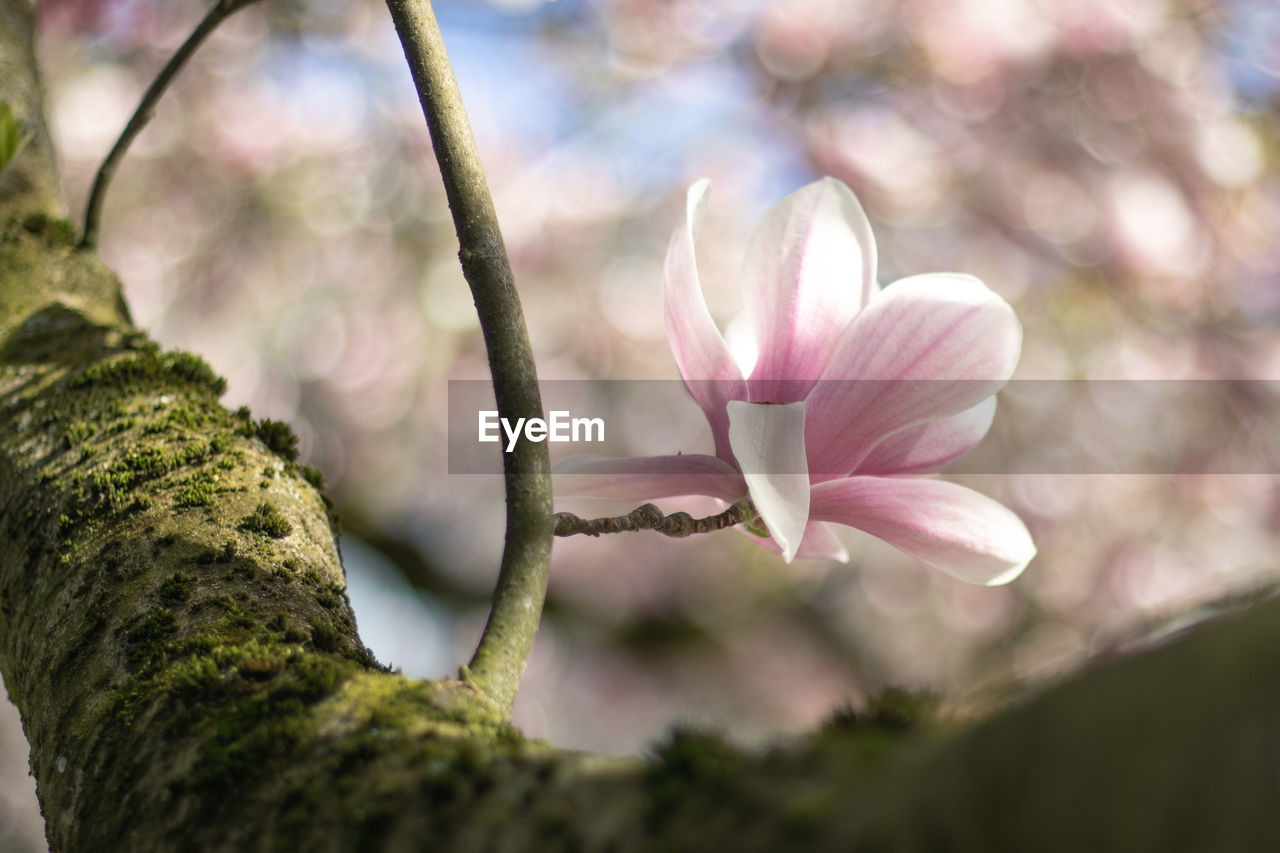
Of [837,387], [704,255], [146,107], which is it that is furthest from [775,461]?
[704,255]

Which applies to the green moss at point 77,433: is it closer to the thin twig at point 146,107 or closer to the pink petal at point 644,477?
the thin twig at point 146,107

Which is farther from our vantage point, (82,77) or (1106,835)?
(82,77)

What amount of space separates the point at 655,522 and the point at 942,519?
0.18 metres

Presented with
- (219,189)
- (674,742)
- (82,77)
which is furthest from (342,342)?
(674,742)

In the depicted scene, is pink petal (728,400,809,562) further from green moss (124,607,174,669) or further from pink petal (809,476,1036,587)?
green moss (124,607,174,669)

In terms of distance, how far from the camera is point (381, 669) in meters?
0.51

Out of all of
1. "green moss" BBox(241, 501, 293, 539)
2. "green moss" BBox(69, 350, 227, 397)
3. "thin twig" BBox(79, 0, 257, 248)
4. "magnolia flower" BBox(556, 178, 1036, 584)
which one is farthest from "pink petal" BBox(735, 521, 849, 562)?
"thin twig" BBox(79, 0, 257, 248)

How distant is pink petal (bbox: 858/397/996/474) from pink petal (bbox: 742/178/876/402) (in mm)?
72

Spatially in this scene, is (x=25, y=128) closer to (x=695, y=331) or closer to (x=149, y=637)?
(x=149, y=637)

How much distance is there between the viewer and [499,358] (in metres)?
0.52

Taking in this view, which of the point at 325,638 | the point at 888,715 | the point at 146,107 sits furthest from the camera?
the point at 146,107

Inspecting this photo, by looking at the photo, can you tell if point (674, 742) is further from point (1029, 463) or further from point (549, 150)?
point (549, 150)

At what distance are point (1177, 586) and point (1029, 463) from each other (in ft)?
2.36

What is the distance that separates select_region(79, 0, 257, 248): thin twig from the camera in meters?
0.78
